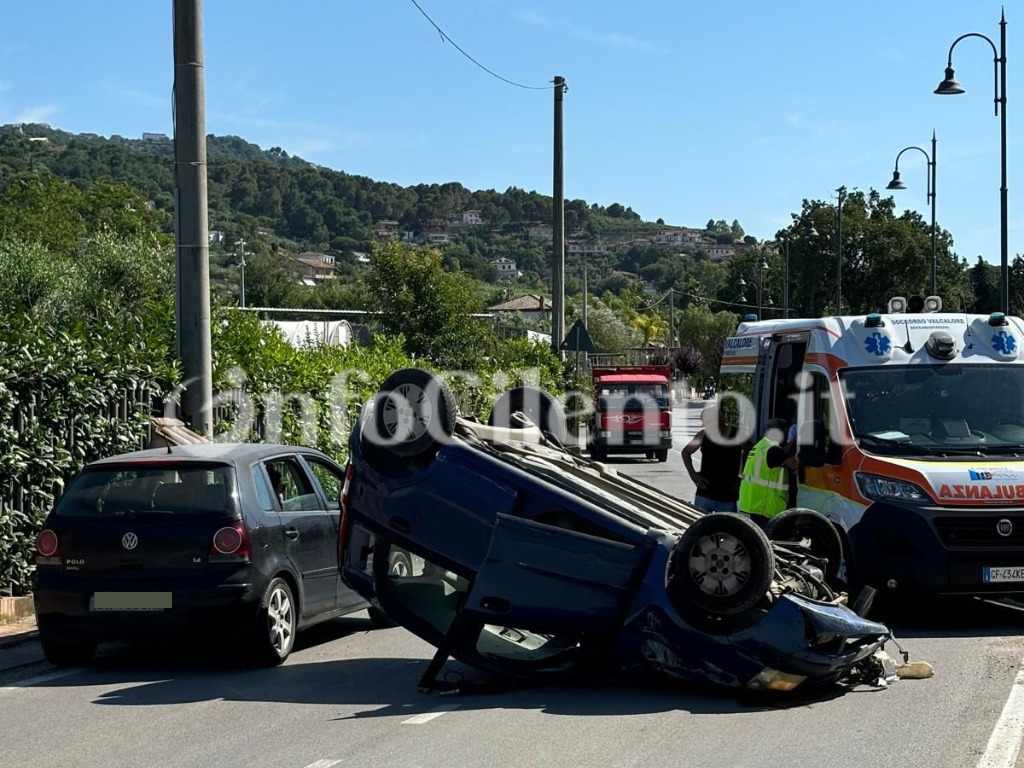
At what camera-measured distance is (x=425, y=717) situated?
7.62m

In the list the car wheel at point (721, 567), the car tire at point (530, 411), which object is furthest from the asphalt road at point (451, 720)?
the car tire at point (530, 411)

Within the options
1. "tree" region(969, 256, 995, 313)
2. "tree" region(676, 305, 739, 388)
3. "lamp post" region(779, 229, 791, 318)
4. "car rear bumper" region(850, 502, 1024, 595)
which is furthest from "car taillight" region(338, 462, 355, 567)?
"tree" region(676, 305, 739, 388)

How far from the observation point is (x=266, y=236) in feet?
629

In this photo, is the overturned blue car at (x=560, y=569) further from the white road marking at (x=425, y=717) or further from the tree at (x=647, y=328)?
the tree at (x=647, y=328)

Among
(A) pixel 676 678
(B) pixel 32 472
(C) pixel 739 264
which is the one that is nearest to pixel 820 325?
(A) pixel 676 678

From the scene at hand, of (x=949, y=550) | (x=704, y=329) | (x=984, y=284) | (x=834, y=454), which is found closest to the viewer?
(x=949, y=550)

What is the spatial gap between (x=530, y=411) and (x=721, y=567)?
2745mm

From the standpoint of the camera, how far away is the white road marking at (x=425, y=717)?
295 inches

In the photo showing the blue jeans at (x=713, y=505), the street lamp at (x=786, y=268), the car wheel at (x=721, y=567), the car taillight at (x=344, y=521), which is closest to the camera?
the car wheel at (x=721, y=567)

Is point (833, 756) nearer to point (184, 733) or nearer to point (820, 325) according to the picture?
point (184, 733)

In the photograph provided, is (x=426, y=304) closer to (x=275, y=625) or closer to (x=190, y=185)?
(x=190, y=185)

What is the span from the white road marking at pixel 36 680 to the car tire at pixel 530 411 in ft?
10.8

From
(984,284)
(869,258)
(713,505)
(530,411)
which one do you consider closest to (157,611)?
(530,411)

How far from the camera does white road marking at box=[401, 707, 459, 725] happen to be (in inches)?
295
